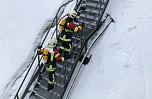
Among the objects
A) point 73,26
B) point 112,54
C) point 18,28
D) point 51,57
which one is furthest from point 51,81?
point 18,28

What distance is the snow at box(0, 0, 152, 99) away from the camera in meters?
11.2

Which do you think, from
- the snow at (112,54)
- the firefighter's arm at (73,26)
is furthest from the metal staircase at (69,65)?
the snow at (112,54)

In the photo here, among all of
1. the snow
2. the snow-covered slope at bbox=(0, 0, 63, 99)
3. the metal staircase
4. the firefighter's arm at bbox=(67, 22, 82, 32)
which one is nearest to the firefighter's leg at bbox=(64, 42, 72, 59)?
the metal staircase

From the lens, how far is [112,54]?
40.2ft

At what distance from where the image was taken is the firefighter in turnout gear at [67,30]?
1132 centimetres

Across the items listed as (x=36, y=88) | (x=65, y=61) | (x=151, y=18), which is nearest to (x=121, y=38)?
(x=151, y=18)

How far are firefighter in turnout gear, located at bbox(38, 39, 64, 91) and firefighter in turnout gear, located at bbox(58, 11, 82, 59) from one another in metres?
0.75

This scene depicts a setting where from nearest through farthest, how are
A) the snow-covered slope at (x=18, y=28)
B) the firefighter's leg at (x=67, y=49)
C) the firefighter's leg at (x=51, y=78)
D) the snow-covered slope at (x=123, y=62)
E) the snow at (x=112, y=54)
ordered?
the firefighter's leg at (x=51, y=78) < the snow-covered slope at (x=123, y=62) < the snow at (x=112, y=54) < the firefighter's leg at (x=67, y=49) < the snow-covered slope at (x=18, y=28)

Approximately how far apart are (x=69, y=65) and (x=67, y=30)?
136cm

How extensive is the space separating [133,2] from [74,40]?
363 cm

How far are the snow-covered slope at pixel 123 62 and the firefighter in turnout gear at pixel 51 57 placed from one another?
3.71 ft

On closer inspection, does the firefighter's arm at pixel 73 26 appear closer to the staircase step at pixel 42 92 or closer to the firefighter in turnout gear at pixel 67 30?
the firefighter in turnout gear at pixel 67 30

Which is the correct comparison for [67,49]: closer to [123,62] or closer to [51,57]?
[51,57]

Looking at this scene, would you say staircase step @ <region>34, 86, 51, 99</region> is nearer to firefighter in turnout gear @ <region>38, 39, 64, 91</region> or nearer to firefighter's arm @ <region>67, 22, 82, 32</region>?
firefighter in turnout gear @ <region>38, 39, 64, 91</region>
